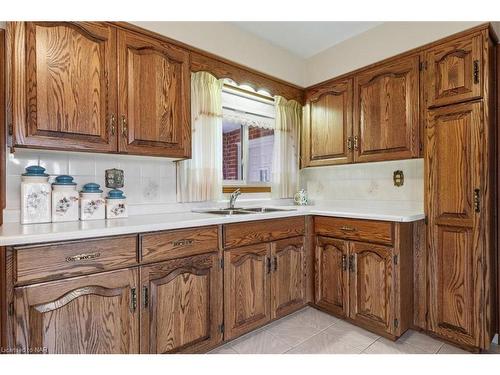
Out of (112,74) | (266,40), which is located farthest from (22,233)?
(266,40)

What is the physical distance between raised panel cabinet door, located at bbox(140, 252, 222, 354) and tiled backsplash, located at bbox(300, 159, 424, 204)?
156 cm

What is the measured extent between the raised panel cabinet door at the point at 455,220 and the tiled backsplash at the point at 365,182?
341 mm

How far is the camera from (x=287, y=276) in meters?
2.12

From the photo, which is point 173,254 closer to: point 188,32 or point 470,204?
point 188,32

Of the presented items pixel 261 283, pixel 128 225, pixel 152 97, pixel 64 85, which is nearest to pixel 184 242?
pixel 128 225

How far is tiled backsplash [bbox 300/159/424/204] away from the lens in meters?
2.23

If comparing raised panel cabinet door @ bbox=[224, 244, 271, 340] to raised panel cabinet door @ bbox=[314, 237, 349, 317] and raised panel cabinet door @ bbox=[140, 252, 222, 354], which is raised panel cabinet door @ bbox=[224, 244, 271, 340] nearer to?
raised panel cabinet door @ bbox=[140, 252, 222, 354]

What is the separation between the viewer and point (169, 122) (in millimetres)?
1782

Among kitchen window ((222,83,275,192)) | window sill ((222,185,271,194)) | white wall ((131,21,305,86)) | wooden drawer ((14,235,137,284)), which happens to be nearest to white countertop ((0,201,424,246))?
wooden drawer ((14,235,137,284))

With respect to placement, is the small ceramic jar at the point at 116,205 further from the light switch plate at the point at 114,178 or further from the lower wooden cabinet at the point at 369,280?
the lower wooden cabinet at the point at 369,280

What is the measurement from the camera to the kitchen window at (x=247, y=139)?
2.57 metres

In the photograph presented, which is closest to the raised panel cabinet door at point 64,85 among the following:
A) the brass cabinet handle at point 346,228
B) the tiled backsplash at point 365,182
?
the brass cabinet handle at point 346,228

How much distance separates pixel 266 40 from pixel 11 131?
203 centimetres

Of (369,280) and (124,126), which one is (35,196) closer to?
(124,126)
